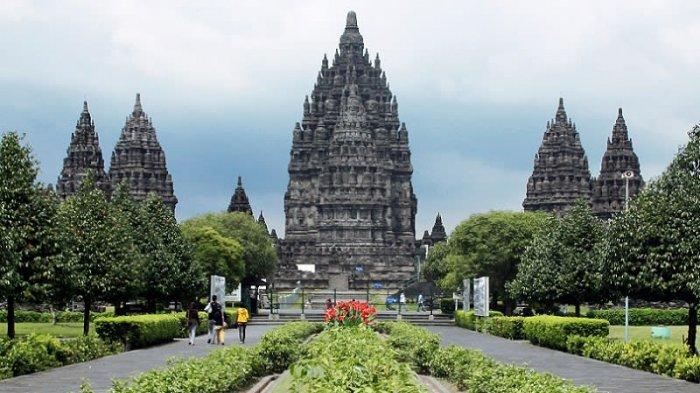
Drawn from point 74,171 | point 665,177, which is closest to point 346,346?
point 665,177

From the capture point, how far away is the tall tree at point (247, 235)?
111569mm

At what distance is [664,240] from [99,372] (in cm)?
1885

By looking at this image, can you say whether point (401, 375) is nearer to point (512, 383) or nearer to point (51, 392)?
point (512, 383)

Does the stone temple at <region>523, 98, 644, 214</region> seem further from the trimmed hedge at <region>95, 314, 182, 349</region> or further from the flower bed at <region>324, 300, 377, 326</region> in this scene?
the trimmed hedge at <region>95, 314, 182, 349</region>

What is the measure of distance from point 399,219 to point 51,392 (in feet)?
551

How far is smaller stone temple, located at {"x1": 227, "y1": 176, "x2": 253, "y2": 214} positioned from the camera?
580ft

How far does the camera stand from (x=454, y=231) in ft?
331

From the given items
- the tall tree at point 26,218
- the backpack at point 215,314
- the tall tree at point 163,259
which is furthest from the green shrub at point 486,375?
the tall tree at point 163,259

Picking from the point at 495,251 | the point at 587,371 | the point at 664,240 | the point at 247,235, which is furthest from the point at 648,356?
the point at 247,235

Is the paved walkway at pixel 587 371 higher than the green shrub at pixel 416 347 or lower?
lower

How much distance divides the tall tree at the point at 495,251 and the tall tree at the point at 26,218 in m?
49.4

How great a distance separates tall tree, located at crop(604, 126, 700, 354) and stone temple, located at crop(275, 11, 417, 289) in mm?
125140

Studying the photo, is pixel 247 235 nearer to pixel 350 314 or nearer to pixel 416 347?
pixel 350 314

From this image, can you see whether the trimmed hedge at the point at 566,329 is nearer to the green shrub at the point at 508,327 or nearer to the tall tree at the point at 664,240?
the tall tree at the point at 664,240
